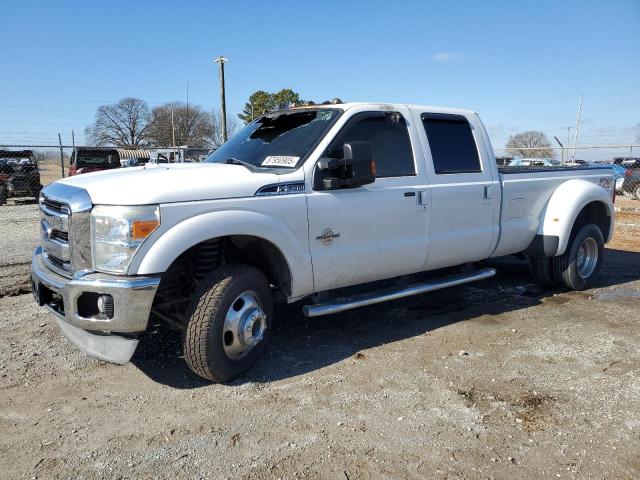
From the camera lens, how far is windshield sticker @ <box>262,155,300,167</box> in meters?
4.02

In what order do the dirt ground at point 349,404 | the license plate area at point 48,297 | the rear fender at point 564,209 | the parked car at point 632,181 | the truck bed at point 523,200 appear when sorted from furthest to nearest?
the parked car at point 632,181 < the rear fender at point 564,209 < the truck bed at point 523,200 < the license plate area at point 48,297 < the dirt ground at point 349,404

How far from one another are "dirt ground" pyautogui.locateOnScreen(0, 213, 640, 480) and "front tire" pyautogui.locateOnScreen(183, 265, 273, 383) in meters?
0.19

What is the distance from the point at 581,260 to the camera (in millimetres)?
6438

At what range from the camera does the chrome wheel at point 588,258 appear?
6.39 m

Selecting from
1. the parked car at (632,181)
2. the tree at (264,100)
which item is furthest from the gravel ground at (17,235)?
the tree at (264,100)

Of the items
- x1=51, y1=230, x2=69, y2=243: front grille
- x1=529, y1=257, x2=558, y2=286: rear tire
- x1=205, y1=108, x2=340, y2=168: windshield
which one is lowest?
x1=529, y1=257, x2=558, y2=286: rear tire

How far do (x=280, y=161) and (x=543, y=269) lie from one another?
3766mm

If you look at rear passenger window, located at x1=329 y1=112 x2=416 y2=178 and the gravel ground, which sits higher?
rear passenger window, located at x1=329 y1=112 x2=416 y2=178

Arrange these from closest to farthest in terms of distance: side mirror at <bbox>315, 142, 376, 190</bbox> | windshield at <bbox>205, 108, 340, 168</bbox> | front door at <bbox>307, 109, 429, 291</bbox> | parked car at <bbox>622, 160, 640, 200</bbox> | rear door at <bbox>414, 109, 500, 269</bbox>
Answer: side mirror at <bbox>315, 142, 376, 190</bbox> → front door at <bbox>307, 109, 429, 291</bbox> → windshield at <bbox>205, 108, 340, 168</bbox> → rear door at <bbox>414, 109, 500, 269</bbox> → parked car at <bbox>622, 160, 640, 200</bbox>

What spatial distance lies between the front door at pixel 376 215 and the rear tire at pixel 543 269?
218 centimetres

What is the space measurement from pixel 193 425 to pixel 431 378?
173cm

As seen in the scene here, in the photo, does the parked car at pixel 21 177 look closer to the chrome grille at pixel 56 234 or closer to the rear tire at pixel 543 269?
the chrome grille at pixel 56 234

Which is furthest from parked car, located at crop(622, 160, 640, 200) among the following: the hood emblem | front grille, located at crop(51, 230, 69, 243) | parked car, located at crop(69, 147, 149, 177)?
front grille, located at crop(51, 230, 69, 243)

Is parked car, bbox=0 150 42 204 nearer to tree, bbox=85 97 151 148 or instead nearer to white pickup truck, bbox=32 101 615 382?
white pickup truck, bbox=32 101 615 382
